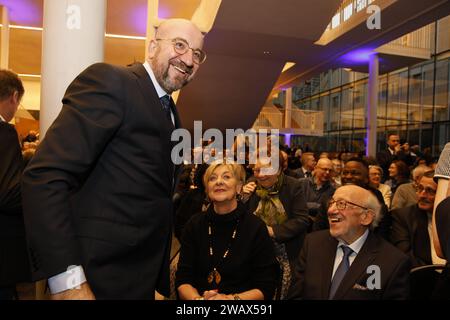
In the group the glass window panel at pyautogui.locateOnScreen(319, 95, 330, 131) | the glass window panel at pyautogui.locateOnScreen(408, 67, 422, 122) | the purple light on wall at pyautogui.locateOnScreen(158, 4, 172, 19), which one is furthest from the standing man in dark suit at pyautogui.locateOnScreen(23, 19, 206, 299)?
the glass window panel at pyautogui.locateOnScreen(319, 95, 330, 131)

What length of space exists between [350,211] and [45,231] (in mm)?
1902

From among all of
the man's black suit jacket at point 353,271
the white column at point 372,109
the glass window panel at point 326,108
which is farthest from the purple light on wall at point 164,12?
the glass window panel at point 326,108

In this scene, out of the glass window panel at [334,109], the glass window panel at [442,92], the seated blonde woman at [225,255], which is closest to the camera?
the seated blonde woman at [225,255]

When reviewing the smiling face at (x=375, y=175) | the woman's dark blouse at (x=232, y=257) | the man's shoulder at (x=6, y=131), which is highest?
the man's shoulder at (x=6, y=131)

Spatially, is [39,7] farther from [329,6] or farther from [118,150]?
[118,150]

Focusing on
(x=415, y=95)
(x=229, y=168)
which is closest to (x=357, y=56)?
(x=415, y=95)

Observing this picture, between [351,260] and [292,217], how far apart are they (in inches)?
44.7

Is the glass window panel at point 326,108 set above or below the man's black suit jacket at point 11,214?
above

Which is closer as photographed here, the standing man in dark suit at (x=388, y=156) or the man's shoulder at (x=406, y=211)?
the man's shoulder at (x=406, y=211)

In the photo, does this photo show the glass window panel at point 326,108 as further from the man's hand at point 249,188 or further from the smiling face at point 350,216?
the smiling face at point 350,216

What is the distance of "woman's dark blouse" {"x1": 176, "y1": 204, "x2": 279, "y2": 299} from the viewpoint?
8.59ft

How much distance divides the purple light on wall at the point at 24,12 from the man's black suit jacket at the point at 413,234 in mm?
8379

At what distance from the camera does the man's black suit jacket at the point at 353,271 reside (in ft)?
7.19

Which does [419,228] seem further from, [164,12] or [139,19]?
[139,19]
